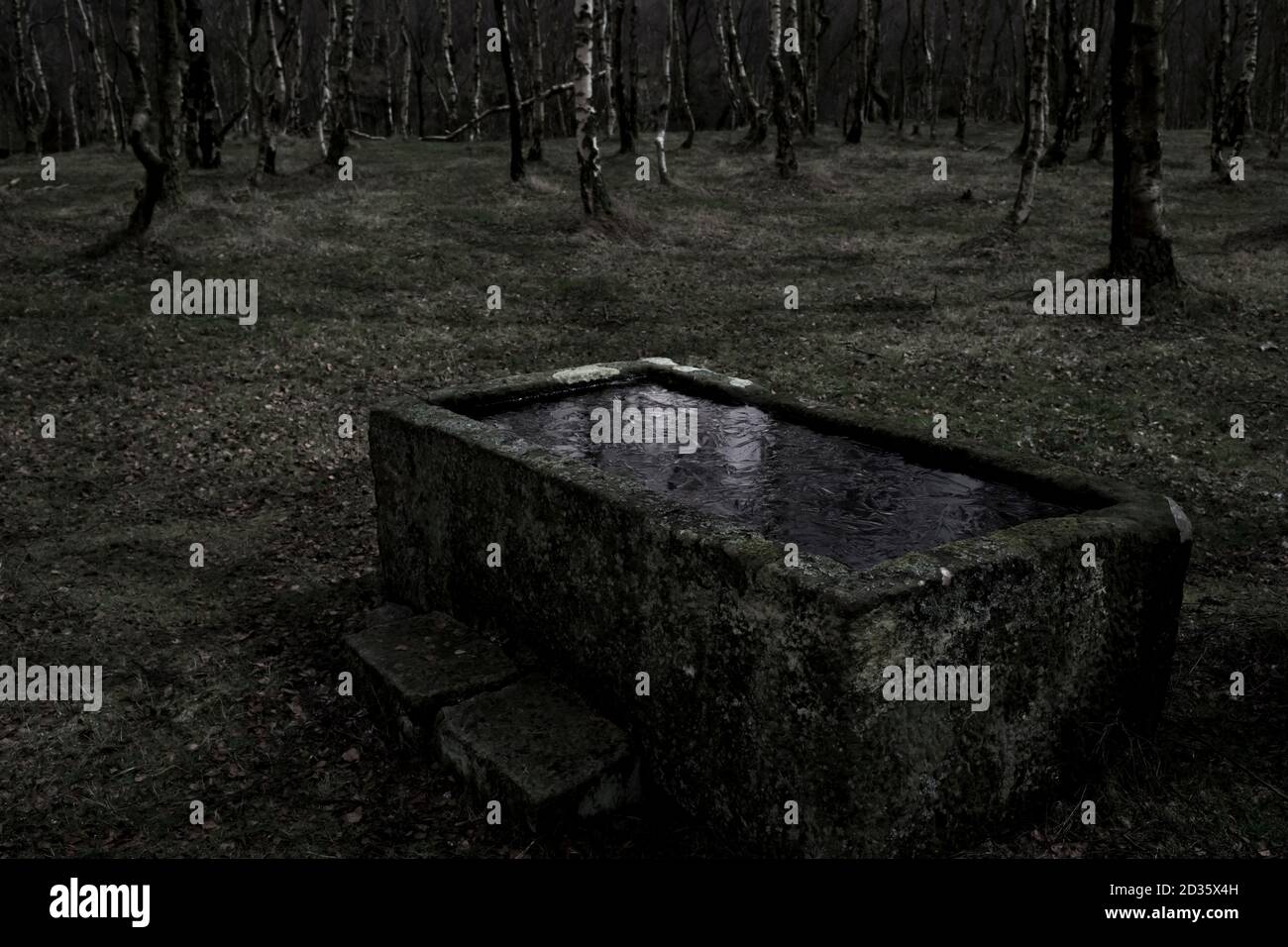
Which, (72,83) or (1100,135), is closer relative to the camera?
(1100,135)

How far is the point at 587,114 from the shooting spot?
64.1 ft

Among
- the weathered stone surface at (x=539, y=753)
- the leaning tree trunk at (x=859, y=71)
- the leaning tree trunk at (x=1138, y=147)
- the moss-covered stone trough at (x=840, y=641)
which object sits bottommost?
the weathered stone surface at (x=539, y=753)

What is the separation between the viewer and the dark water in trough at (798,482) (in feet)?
17.9

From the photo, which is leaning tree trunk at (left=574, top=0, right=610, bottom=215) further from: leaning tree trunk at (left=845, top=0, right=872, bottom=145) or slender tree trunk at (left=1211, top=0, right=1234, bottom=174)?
slender tree trunk at (left=1211, top=0, right=1234, bottom=174)

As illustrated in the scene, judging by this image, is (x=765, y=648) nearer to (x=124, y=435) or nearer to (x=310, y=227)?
(x=124, y=435)

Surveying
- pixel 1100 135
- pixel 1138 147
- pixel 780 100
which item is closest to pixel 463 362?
pixel 1138 147

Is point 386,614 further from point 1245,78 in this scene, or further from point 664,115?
point 1245,78

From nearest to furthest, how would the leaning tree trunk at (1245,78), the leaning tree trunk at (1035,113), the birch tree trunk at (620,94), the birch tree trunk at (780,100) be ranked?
1. the leaning tree trunk at (1035,113)
2. the leaning tree trunk at (1245,78)
3. the birch tree trunk at (780,100)
4. the birch tree trunk at (620,94)

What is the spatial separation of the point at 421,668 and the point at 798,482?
252 centimetres

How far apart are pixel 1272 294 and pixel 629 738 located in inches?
564

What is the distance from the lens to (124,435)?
1098cm

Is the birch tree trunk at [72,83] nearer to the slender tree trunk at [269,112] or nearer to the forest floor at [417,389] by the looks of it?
the slender tree trunk at [269,112]

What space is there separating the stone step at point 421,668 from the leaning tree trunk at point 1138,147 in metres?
11.7

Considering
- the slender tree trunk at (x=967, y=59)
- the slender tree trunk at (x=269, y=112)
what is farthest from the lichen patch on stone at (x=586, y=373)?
the slender tree trunk at (x=967, y=59)
